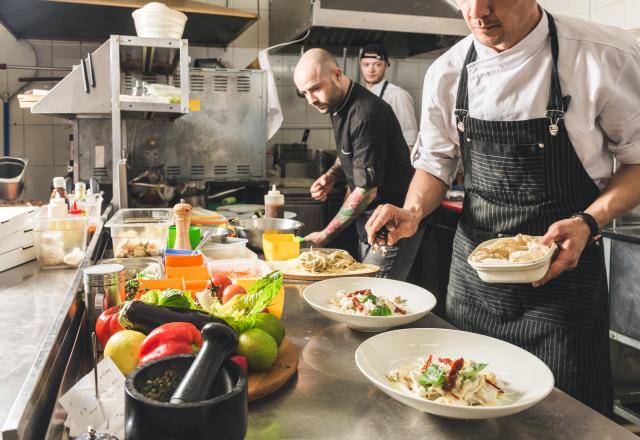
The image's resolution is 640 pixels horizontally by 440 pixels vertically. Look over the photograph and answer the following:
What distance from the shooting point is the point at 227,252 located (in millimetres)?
2242

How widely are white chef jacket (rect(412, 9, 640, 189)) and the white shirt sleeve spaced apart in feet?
11.5

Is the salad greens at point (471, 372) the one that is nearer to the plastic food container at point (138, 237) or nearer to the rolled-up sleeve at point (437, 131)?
the rolled-up sleeve at point (437, 131)

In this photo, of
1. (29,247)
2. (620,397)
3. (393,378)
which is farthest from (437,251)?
(393,378)

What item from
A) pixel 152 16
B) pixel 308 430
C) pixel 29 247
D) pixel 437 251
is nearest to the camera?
pixel 308 430

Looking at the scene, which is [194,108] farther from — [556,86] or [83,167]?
[556,86]

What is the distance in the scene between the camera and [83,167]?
425cm

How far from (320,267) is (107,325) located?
39.0 inches

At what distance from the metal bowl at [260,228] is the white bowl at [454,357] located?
1268 mm

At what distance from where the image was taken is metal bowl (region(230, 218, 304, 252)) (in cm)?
258

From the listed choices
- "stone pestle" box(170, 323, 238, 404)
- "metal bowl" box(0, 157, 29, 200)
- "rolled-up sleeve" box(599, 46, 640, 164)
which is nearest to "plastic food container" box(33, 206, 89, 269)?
"stone pestle" box(170, 323, 238, 404)

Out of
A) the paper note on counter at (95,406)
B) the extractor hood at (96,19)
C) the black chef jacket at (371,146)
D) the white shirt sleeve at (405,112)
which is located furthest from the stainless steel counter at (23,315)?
the white shirt sleeve at (405,112)

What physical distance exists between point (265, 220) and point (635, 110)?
156cm

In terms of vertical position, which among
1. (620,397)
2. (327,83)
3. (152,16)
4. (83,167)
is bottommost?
(620,397)

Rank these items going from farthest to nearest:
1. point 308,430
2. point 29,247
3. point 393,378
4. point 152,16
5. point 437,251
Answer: point 437,251 → point 152,16 → point 29,247 → point 393,378 → point 308,430
